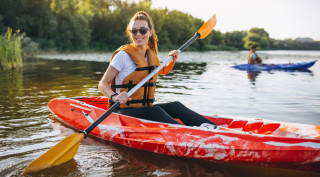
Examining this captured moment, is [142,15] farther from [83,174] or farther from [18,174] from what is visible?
[18,174]

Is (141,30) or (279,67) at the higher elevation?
(141,30)

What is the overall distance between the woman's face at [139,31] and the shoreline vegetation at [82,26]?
19732 mm

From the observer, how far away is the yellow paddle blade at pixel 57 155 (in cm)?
279

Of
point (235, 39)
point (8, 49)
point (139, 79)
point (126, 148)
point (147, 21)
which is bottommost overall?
point (126, 148)

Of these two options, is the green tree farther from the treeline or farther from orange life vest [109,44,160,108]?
orange life vest [109,44,160,108]

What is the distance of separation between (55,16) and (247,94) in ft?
106

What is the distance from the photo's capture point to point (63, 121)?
14.6 ft

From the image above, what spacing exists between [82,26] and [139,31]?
34480mm

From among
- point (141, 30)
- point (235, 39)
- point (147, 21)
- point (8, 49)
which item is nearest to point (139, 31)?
point (141, 30)

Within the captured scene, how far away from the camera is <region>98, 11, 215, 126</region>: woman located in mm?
3201

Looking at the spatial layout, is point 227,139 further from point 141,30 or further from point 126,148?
point 141,30

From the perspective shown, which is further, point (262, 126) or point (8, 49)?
point (8, 49)

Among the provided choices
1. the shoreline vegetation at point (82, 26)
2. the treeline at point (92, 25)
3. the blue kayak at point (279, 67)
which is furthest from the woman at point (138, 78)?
the treeline at point (92, 25)

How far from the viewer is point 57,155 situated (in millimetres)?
2934
